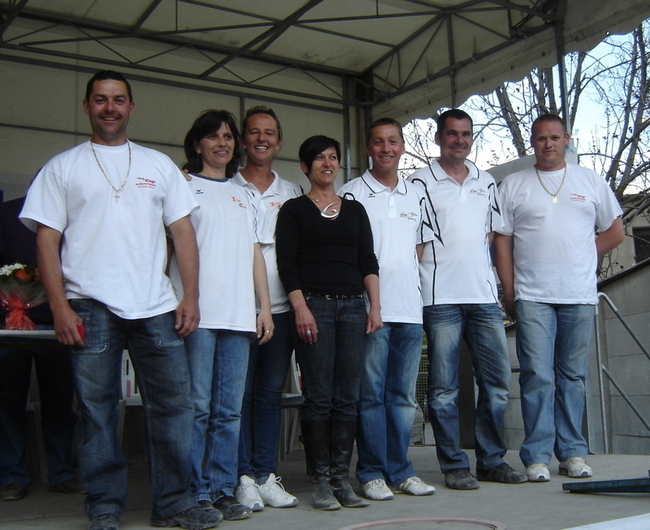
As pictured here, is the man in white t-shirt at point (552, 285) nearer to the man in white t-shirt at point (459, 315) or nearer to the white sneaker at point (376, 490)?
the man in white t-shirt at point (459, 315)

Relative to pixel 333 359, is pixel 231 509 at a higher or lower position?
lower

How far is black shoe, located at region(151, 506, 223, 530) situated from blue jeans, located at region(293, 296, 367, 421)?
2.03 feet

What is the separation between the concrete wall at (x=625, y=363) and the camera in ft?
19.4

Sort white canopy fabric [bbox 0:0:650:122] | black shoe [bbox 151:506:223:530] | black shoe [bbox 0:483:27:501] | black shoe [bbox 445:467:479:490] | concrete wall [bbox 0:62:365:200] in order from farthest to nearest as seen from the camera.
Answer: concrete wall [bbox 0:62:365:200] < white canopy fabric [bbox 0:0:650:122] < black shoe [bbox 0:483:27:501] < black shoe [bbox 445:467:479:490] < black shoe [bbox 151:506:223:530]

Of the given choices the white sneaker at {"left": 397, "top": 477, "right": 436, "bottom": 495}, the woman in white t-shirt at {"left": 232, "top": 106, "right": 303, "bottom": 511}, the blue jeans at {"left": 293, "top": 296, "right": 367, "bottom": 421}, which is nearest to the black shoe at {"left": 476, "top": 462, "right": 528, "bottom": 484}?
the white sneaker at {"left": 397, "top": 477, "right": 436, "bottom": 495}

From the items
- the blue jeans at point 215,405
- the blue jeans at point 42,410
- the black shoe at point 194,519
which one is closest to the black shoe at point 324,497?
the blue jeans at point 215,405

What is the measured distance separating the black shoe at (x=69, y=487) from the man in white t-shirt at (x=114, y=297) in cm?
125

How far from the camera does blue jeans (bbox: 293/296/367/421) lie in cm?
312

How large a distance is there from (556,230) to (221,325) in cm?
188

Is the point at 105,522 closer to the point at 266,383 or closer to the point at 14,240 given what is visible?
the point at 266,383

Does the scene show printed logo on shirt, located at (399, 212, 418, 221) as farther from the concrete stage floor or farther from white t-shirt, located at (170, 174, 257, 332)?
the concrete stage floor

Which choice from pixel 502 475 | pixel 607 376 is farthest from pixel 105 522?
pixel 607 376

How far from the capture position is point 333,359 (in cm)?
316

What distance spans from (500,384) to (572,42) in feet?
16.8
